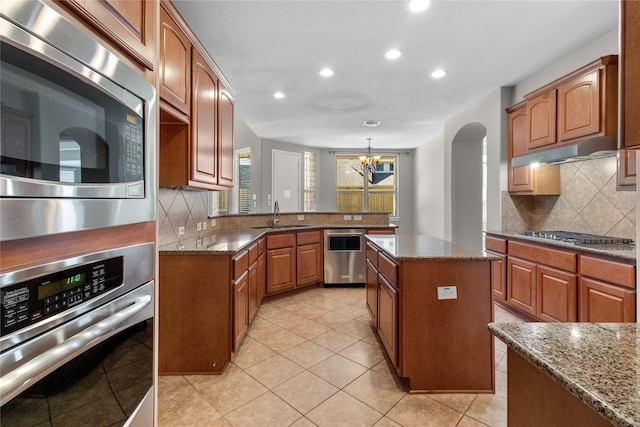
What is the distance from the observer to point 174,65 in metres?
1.98

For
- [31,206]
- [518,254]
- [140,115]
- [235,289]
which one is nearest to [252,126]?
[235,289]

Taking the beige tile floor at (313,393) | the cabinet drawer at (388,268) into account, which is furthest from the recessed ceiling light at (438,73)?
the beige tile floor at (313,393)

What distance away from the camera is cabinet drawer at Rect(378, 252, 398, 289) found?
207cm

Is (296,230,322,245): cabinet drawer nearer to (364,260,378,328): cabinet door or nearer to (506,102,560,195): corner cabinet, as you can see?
(364,260,378,328): cabinet door

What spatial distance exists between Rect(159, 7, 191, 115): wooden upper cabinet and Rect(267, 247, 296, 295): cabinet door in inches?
83.0

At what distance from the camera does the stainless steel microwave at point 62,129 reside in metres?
0.53

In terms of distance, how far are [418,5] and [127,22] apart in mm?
→ 2058

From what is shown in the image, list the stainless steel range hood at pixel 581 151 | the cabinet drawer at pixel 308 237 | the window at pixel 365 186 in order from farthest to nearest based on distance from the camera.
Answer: the window at pixel 365 186, the cabinet drawer at pixel 308 237, the stainless steel range hood at pixel 581 151

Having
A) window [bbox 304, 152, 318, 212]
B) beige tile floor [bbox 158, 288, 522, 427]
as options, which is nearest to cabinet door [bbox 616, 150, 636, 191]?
beige tile floor [bbox 158, 288, 522, 427]

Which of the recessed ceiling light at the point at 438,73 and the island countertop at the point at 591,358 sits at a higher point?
the recessed ceiling light at the point at 438,73

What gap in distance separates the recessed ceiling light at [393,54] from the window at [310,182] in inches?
186

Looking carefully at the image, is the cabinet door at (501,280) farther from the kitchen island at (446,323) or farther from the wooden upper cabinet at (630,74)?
the wooden upper cabinet at (630,74)

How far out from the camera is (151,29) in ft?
3.26

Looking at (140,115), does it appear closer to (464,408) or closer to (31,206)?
(31,206)
